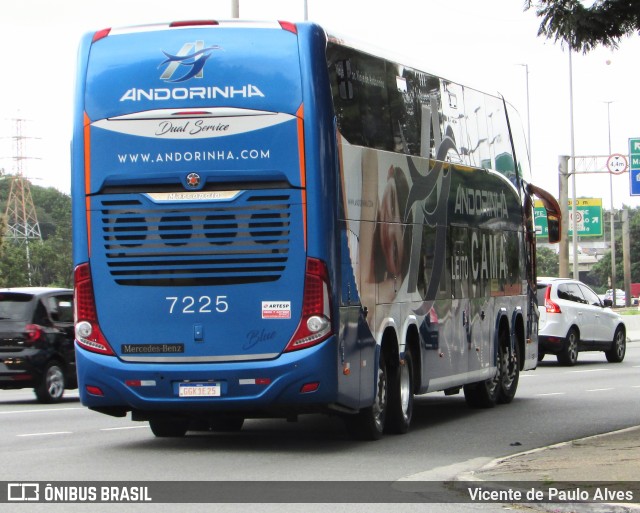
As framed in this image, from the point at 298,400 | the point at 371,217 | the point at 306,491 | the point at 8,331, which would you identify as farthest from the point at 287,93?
the point at 8,331

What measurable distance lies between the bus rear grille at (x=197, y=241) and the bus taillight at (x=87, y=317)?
0.31 metres

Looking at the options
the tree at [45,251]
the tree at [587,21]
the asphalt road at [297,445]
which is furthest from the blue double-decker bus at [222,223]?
the tree at [45,251]

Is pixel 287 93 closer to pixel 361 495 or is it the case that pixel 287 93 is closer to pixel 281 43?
pixel 281 43

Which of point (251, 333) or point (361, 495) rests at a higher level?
point (251, 333)

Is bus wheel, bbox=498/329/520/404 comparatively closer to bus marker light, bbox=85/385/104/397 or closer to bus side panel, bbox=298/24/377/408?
bus side panel, bbox=298/24/377/408

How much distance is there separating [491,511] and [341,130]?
4975 millimetres

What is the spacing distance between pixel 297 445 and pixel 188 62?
3985 mm

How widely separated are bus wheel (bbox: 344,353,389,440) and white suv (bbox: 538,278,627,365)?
50.1 feet

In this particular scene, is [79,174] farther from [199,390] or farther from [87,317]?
[199,390]

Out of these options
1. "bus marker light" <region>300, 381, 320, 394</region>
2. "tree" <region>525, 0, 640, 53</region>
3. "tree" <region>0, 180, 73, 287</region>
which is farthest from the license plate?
"tree" <region>0, 180, 73, 287</region>

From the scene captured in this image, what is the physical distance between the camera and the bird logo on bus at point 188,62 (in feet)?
44.0

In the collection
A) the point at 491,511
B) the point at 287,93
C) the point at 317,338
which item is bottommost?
the point at 491,511

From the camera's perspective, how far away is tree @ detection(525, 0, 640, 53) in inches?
587

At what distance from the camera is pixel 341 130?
13773 millimetres
